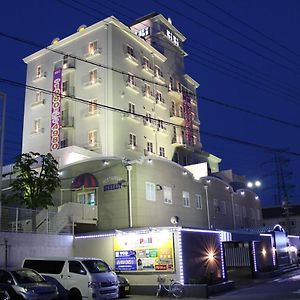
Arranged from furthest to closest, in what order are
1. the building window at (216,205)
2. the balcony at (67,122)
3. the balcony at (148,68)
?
the balcony at (148,68)
the balcony at (67,122)
the building window at (216,205)

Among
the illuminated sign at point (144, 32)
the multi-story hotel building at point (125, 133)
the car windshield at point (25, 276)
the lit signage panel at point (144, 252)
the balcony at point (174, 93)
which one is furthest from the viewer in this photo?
the illuminated sign at point (144, 32)

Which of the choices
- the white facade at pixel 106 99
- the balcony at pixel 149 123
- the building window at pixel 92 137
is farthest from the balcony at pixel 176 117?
the building window at pixel 92 137

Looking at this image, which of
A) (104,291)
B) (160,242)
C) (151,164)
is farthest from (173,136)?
(104,291)

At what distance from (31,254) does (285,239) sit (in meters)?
24.1

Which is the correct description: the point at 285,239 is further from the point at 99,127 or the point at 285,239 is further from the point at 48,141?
the point at 48,141

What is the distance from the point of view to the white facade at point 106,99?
42625 mm

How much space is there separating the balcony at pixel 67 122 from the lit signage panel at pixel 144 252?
22.9 meters

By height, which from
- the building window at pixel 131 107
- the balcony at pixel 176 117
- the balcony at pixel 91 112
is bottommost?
the balcony at pixel 91 112

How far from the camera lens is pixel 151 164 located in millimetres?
30125

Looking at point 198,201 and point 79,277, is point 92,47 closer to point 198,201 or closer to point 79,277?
point 198,201

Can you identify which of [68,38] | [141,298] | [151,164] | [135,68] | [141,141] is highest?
[68,38]

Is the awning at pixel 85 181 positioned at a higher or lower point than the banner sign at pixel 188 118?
lower

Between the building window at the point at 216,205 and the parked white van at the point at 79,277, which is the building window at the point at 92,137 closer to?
the building window at the point at 216,205

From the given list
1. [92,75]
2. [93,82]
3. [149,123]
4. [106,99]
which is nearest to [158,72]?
[149,123]
